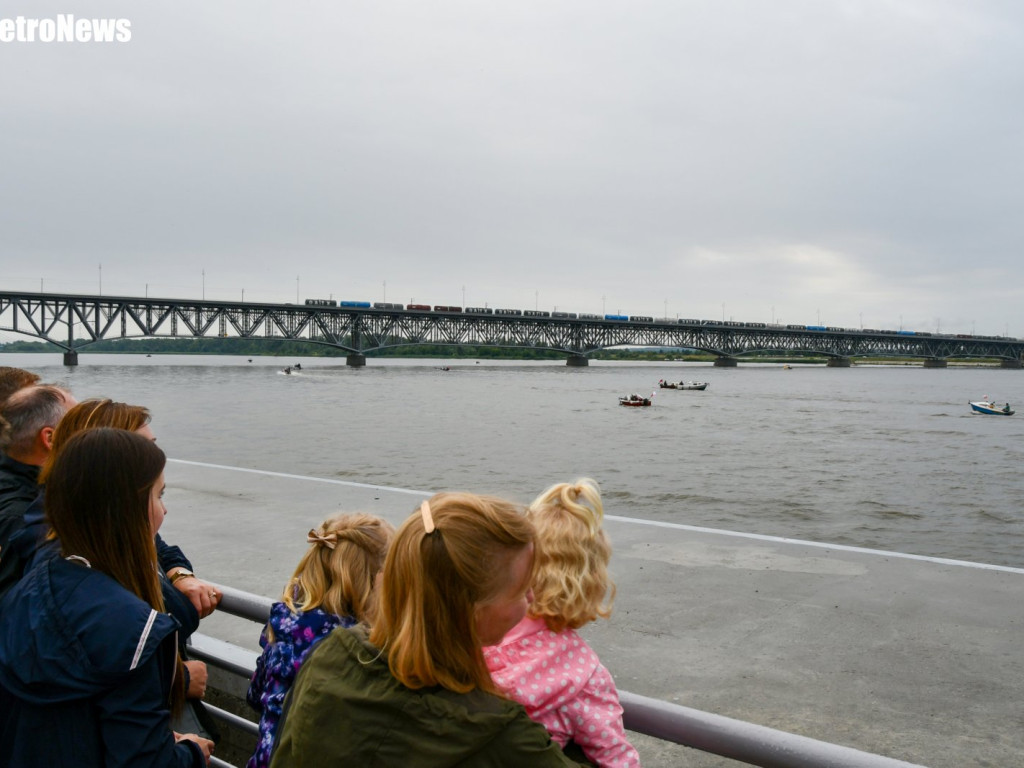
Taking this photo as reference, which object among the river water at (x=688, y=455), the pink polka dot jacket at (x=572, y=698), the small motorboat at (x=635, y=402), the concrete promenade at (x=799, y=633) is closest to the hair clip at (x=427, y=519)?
the pink polka dot jacket at (x=572, y=698)

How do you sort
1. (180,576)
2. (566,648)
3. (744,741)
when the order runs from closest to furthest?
(744,741), (566,648), (180,576)

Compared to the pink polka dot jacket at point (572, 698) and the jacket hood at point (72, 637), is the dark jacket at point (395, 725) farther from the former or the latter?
the jacket hood at point (72, 637)

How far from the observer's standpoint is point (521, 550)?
1998mm

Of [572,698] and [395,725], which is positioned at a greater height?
[395,725]

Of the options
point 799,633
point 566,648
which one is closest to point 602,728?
point 566,648

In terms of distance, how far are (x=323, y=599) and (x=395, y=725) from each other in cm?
109

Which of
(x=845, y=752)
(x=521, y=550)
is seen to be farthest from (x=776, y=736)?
(x=521, y=550)

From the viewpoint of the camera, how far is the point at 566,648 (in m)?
2.45

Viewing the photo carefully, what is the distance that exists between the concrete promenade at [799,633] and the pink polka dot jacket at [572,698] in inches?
79.1

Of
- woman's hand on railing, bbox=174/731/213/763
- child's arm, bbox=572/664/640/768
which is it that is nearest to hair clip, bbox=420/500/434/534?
child's arm, bbox=572/664/640/768

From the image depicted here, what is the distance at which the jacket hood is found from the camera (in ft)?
6.86

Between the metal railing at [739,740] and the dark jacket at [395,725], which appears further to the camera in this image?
the metal railing at [739,740]

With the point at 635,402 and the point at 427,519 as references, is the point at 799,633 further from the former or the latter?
the point at 635,402

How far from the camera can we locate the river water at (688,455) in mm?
19422
